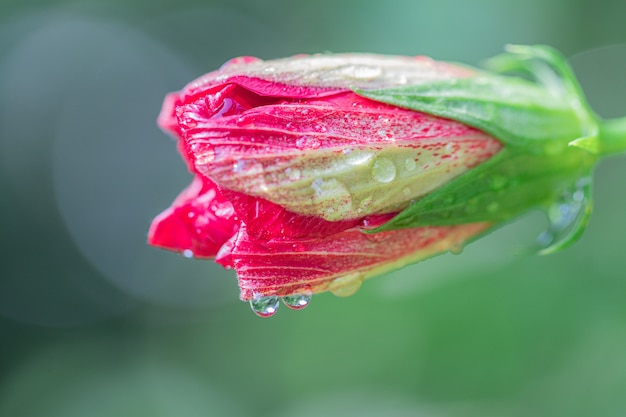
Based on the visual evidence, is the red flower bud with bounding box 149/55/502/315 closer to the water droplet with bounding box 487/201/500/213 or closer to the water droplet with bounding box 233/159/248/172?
the water droplet with bounding box 233/159/248/172

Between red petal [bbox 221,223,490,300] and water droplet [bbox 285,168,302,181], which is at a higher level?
water droplet [bbox 285,168,302,181]

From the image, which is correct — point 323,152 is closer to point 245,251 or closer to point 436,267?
point 245,251

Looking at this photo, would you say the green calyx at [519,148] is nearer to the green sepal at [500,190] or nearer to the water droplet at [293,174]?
the green sepal at [500,190]

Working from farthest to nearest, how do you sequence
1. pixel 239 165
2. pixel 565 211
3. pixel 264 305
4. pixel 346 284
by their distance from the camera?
pixel 565 211
pixel 346 284
pixel 264 305
pixel 239 165

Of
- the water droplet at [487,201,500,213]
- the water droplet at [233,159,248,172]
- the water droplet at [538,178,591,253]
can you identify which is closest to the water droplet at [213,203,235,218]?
the water droplet at [233,159,248,172]

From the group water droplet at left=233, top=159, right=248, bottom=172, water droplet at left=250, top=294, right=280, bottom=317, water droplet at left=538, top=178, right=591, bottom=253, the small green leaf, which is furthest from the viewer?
water droplet at left=538, top=178, right=591, bottom=253

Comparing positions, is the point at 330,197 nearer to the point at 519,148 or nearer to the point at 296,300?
the point at 296,300

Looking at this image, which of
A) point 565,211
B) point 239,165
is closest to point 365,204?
point 239,165
